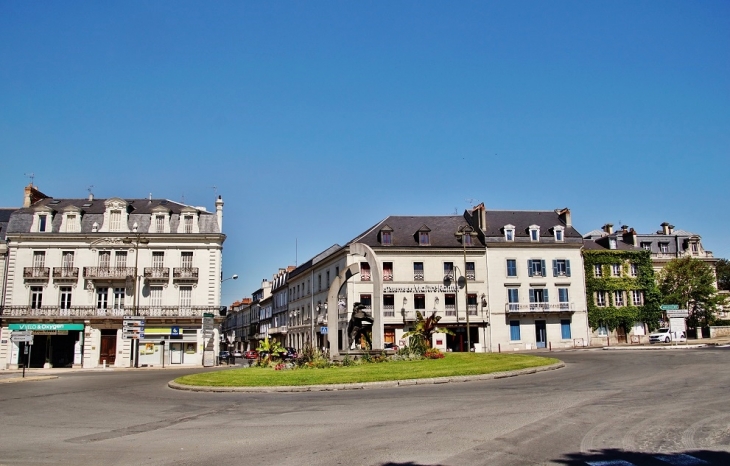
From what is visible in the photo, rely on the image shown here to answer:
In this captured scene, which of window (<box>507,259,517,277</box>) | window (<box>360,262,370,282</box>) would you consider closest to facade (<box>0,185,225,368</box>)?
window (<box>360,262,370,282</box>)

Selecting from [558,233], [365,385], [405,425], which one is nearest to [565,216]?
[558,233]

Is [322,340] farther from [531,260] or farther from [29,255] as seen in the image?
[29,255]

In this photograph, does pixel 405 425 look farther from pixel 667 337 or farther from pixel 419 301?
pixel 667 337

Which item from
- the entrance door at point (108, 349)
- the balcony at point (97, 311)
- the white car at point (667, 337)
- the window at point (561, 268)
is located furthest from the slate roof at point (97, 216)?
the white car at point (667, 337)

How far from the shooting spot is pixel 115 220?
49.3m

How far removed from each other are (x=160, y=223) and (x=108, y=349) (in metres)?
10.7

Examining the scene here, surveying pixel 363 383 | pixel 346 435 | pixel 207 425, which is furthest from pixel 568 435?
pixel 363 383

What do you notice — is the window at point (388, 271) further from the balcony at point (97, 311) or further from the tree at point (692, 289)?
the tree at point (692, 289)

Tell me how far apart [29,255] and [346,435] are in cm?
4523

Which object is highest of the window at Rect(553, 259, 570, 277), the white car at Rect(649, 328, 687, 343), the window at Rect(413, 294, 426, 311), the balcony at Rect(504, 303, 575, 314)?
the window at Rect(553, 259, 570, 277)

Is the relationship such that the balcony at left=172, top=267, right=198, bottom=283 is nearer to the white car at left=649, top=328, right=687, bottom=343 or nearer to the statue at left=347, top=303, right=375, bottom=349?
the statue at left=347, top=303, right=375, bottom=349

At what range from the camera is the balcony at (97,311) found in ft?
153

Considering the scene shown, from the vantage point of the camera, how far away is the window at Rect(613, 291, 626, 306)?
58.5 meters

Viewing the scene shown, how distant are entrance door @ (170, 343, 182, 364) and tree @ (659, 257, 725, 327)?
46.9m
